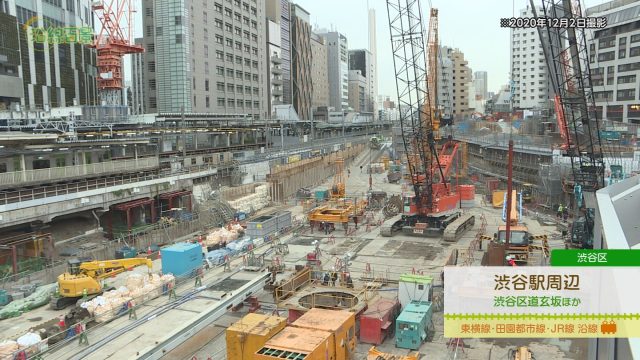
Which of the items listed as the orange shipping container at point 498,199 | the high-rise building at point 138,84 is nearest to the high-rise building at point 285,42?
the high-rise building at point 138,84

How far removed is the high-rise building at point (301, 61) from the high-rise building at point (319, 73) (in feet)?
19.6

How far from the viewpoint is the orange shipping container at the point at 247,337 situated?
12867 mm

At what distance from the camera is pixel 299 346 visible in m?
12.0

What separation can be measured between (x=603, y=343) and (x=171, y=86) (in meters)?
65.6

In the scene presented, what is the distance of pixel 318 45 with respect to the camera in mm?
143000

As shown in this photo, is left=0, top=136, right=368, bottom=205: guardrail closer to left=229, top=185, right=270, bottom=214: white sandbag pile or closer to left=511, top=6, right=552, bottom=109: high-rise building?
left=229, top=185, right=270, bottom=214: white sandbag pile

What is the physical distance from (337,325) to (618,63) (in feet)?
233

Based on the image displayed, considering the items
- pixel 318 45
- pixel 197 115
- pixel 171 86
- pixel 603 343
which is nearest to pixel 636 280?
pixel 603 343

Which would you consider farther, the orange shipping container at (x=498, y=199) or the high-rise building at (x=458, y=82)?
the high-rise building at (x=458, y=82)

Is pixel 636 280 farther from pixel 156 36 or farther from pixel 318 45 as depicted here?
pixel 318 45

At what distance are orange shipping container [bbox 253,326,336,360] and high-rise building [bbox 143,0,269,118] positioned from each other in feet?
157

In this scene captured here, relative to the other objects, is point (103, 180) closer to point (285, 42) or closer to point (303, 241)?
point (303, 241)

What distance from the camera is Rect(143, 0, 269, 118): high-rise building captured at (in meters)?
64.4

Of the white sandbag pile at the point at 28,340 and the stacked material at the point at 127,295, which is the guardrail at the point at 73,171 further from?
the white sandbag pile at the point at 28,340
